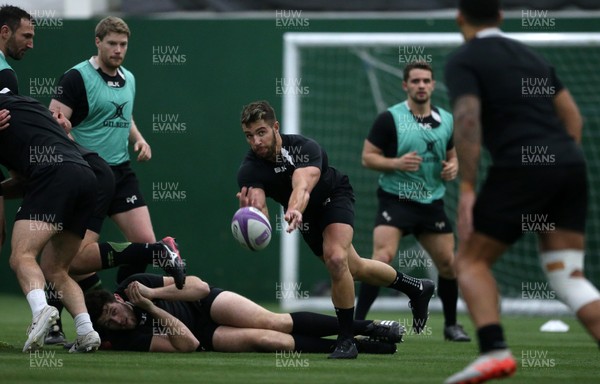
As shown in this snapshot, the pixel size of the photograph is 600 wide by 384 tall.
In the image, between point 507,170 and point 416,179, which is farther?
point 416,179

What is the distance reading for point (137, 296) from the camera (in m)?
8.08

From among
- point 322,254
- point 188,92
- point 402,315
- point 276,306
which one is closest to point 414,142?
point 322,254

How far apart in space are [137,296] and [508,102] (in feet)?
11.4

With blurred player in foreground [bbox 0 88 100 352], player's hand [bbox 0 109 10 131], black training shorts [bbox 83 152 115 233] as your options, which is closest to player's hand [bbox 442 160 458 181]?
black training shorts [bbox 83 152 115 233]

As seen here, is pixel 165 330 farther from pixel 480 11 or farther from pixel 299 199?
pixel 480 11

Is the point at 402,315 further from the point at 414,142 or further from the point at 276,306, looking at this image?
the point at 414,142

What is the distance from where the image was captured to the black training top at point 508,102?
223 inches

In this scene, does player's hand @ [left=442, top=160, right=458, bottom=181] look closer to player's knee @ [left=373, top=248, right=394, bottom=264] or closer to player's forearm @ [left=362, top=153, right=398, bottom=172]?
player's forearm @ [left=362, top=153, right=398, bottom=172]

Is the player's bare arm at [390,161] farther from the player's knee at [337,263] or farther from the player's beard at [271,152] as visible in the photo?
the player's knee at [337,263]

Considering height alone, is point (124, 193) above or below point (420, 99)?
below

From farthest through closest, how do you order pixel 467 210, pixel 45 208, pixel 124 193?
1. pixel 124 193
2. pixel 45 208
3. pixel 467 210

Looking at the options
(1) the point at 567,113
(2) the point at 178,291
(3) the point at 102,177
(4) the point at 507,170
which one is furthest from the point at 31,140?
(1) the point at 567,113

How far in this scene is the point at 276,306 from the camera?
1461 centimetres

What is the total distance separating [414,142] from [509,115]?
16.8 ft
